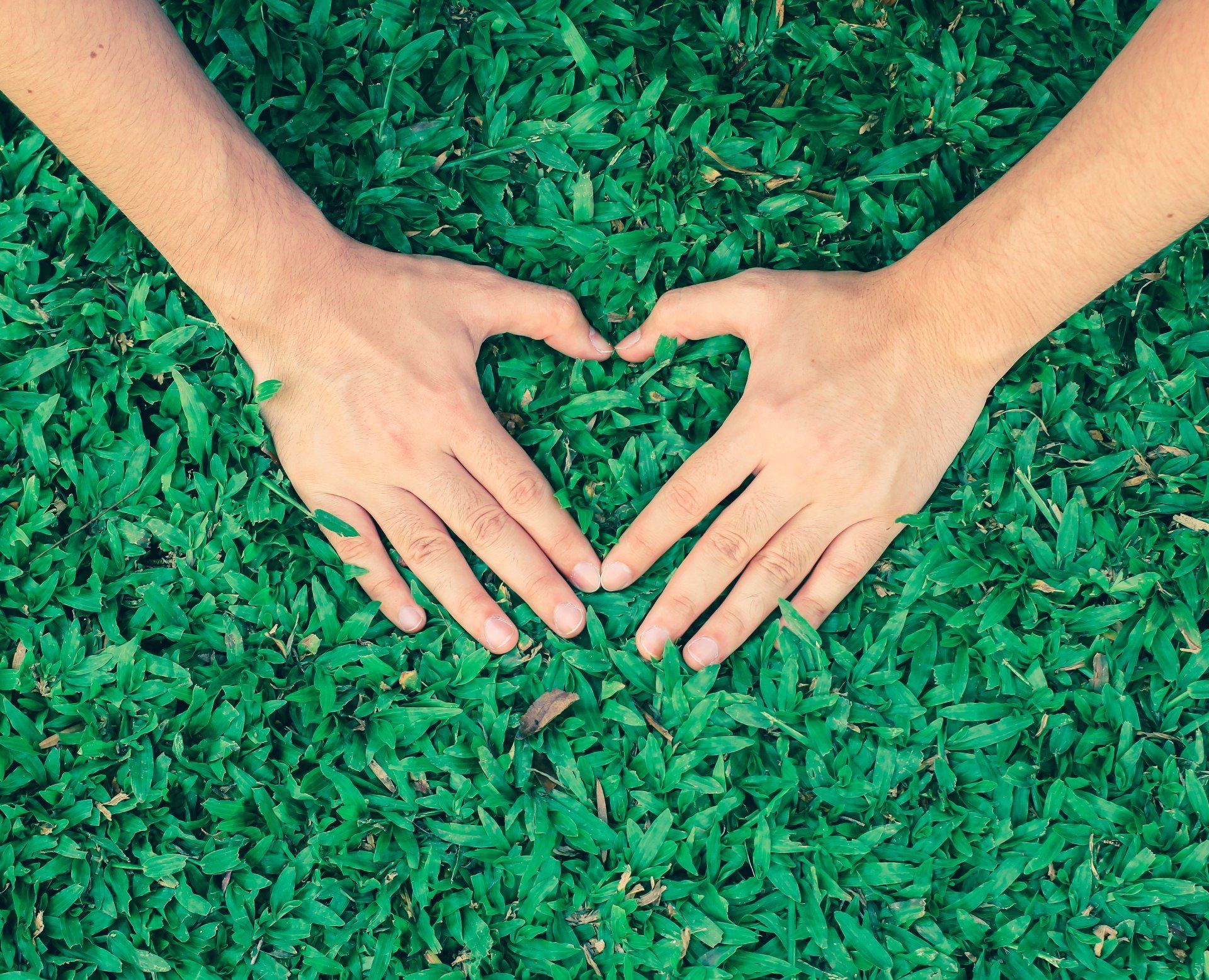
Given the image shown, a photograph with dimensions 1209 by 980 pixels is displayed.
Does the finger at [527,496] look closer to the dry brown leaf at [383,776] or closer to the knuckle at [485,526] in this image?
the knuckle at [485,526]

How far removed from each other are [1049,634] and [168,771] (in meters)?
1.94

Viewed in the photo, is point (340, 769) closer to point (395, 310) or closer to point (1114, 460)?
point (395, 310)

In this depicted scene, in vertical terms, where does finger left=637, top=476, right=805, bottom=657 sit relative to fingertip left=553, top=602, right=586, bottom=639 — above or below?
below

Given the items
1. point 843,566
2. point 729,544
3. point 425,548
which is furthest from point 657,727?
point 425,548

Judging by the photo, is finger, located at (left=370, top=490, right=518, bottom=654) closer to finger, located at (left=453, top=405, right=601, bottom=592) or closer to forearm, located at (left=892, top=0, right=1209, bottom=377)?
finger, located at (left=453, top=405, right=601, bottom=592)

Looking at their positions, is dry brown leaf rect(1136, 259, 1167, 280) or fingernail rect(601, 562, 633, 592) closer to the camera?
fingernail rect(601, 562, 633, 592)

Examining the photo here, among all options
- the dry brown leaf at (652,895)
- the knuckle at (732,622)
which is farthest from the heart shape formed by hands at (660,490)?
the dry brown leaf at (652,895)

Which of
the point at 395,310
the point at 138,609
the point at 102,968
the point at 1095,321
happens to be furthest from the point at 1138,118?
the point at 102,968

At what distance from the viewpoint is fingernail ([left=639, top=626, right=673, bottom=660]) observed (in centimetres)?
200

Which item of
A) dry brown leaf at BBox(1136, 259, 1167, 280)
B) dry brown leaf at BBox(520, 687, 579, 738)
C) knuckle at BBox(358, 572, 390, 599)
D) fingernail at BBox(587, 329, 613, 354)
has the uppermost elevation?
fingernail at BBox(587, 329, 613, 354)

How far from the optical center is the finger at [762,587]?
200cm

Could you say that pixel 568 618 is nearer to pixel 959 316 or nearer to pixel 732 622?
pixel 732 622

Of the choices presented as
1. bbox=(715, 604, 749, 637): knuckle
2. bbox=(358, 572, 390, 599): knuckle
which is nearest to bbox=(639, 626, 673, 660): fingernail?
bbox=(715, 604, 749, 637): knuckle

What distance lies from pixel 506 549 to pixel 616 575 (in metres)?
0.25
